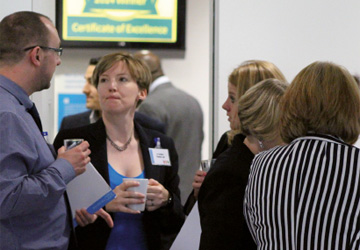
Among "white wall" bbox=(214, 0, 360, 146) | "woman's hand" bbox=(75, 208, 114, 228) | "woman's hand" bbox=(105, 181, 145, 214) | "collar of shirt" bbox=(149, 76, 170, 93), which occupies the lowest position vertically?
"woman's hand" bbox=(75, 208, 114, 228)

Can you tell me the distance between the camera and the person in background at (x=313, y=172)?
5.79 feet

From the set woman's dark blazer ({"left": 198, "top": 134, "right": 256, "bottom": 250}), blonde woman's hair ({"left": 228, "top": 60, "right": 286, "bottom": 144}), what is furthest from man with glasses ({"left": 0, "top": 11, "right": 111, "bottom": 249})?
blonde woman's hair ({"left": 228, "top": 60, "right": 286, "bottom": 144})

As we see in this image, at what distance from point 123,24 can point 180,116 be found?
1.78 metres

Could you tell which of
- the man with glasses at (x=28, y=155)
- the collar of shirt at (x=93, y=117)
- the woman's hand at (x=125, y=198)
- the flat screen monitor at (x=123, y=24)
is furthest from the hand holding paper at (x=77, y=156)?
the flat screen monitor at (x=123, y=24)

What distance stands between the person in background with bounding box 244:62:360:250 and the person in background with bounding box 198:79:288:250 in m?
0.20

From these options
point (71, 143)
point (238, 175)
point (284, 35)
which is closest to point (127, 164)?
point (71, 143)

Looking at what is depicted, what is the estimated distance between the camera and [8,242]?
2.24m

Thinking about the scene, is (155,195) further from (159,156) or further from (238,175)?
(238,175)

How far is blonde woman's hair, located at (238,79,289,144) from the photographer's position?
2.29m

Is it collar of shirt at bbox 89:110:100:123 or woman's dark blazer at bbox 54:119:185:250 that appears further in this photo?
collar of shirt at bbox 89:110:100:123

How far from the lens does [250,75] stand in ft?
9.49

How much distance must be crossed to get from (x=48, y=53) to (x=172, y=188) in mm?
1043

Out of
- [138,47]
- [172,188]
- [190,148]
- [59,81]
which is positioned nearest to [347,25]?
[172,188]

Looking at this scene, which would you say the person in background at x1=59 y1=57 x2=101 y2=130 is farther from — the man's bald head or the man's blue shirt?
the man's blue shirt
